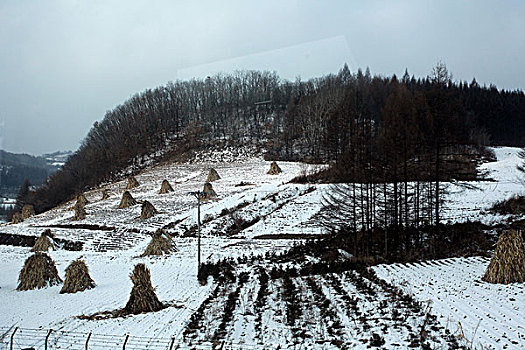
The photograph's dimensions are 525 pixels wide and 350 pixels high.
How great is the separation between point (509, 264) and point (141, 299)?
38.4ft

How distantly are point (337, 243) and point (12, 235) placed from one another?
78.2 ft

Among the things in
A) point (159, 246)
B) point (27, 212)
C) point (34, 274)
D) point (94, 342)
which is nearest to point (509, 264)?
point (94, 342)

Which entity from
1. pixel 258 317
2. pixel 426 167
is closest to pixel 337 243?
pixel 426 167

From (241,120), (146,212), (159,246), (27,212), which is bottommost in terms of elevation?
(27,212)

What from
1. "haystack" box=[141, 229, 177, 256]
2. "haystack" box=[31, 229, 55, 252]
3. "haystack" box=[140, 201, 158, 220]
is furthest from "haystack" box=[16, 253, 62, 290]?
"haystack" box=[140, 201, 158, 220]

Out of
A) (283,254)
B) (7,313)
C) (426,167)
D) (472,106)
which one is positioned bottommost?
(283,254)

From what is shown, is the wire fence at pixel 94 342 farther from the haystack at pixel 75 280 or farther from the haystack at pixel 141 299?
the haystack at pixel 75 280

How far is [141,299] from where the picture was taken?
11859mm

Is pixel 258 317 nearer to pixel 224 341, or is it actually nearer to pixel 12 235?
pixel 224 341

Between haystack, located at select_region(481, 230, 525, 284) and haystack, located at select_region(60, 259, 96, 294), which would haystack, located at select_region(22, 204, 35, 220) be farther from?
haystack, located at select_region(481, 230, 525, 284)

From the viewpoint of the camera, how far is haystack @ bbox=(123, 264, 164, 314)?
1179 centimetres

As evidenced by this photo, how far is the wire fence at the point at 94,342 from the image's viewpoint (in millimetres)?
8438

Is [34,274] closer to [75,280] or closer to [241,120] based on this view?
[75,280]

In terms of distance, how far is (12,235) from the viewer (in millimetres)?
28203
